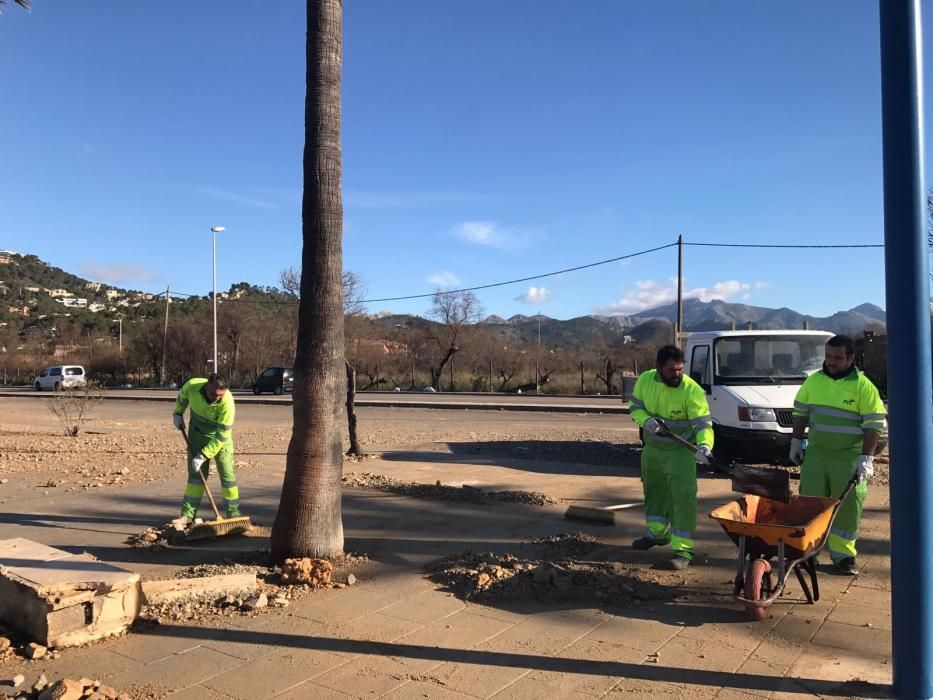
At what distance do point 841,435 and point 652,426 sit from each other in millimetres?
1441

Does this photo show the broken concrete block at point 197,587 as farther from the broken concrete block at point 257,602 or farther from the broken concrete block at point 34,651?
the broken concrete block at point 34,651

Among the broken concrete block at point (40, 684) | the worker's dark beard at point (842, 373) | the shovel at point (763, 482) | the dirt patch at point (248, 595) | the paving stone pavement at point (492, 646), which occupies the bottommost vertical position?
the paving stone pavement at point (492, 646)

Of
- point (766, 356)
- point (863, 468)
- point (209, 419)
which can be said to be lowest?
point (863, 468)

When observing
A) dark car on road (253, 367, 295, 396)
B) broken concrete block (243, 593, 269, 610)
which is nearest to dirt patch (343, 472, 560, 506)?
broken concrete block (243, 593, 269, 610)

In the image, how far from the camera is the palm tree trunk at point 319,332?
548cm

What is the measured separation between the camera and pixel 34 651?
383cm

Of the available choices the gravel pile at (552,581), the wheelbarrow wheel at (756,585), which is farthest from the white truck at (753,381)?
the wheelbarrow wheel at (756,585)

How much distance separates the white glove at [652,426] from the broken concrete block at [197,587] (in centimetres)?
327

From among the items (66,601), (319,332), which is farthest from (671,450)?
(66,601)

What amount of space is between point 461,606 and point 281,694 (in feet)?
5.13

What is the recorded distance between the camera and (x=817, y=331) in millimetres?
11141

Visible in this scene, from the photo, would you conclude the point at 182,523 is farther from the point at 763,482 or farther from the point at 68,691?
the point at 763,482

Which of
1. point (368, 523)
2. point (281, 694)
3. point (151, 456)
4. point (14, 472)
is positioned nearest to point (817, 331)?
point (368, 523)

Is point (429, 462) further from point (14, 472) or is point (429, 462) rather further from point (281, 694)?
point (281, 694)
